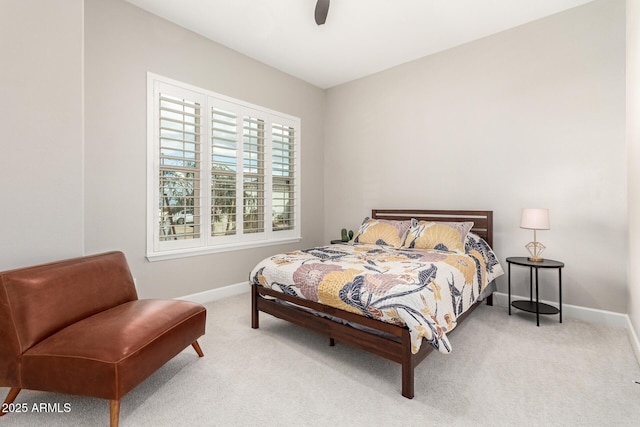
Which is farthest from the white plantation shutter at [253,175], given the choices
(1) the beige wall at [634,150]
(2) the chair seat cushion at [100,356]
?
(1) the beige wall at [634,150]

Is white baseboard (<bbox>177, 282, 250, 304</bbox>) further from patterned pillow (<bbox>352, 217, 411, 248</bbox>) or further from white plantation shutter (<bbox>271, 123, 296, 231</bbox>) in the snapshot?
patterned pillow (<bbox>352, 217, 411, 248</bbox>)

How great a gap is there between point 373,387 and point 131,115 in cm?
322

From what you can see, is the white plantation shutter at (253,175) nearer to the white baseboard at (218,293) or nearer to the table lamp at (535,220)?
the white baseboard at (218,293)

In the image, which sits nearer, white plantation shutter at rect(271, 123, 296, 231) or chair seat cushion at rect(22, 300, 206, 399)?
chair seat cushion at rect(22, 300, 206, 399)

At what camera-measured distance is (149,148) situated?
3154 mm

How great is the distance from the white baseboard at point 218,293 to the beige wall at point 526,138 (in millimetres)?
2222

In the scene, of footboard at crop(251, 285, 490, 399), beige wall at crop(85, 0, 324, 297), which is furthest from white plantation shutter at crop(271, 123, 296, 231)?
footboard at crop(251, 285, 490, 399)

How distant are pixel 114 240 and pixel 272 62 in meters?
2.99

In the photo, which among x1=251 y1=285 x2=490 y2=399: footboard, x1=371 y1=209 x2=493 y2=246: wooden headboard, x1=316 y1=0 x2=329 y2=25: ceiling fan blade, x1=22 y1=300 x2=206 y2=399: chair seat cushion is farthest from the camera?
x1=371 y1=209 x2=493 y2=246: wooden headboard

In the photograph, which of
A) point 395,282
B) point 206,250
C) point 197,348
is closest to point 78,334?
point 197,348

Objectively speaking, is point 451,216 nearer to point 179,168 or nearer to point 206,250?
point 206,250

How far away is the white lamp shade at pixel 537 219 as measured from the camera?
9.58ft

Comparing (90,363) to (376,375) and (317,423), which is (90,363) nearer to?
(317,423)

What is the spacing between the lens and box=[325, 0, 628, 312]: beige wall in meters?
2.95
